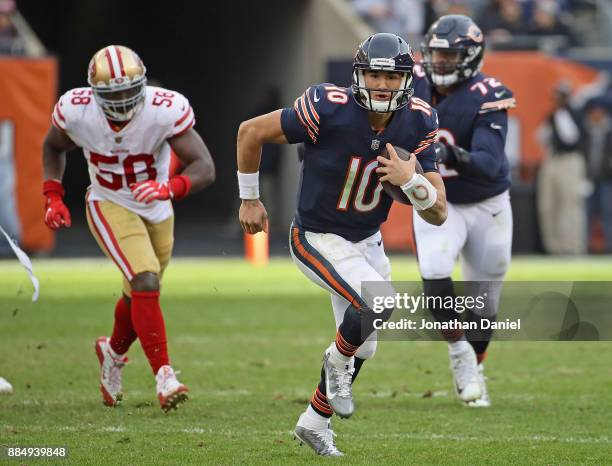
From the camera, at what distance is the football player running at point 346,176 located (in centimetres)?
468

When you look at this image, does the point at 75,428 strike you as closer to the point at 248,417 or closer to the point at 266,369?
the point at 248,417

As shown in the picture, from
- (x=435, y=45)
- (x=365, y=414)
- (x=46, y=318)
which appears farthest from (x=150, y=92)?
(x=46, y=318)

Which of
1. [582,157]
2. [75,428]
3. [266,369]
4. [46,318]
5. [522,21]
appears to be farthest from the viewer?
[522,21]

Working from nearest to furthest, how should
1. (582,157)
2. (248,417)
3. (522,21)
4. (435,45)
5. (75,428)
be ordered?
(75,428) → (248,417) → (435,45) → (582,157) → (522,21)

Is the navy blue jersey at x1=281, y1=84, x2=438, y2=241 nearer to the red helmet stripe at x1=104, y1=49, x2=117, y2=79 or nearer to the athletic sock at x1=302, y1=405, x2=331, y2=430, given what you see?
the athletic sock at x1=302, y1=405, x2=331, y2=430

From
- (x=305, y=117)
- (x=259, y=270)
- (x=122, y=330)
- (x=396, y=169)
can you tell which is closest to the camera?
(x=396, y=169)

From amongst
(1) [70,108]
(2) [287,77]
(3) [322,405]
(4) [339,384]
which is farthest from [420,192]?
(2) [287,77]

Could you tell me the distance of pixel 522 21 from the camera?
15.9 meters

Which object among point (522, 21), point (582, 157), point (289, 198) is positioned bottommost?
point (289, 198)

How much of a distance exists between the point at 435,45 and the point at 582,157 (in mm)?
8948

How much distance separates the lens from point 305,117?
15.3 ft

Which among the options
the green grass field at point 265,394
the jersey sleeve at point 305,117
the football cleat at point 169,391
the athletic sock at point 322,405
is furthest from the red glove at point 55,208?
the athletic sock at point 322,405

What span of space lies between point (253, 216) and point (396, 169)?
649 millimetres

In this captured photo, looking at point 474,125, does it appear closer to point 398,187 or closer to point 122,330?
point 398,187
